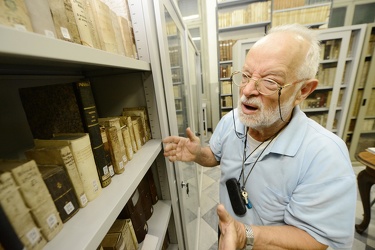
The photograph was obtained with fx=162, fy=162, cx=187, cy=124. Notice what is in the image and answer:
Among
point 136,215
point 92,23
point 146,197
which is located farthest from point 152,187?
point 92,23

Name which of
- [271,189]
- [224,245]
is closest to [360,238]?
[271,189]

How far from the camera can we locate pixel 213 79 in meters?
3.97

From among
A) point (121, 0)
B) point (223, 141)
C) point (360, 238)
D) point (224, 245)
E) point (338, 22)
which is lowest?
→ point (360, 238)

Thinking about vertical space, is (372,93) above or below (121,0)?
below

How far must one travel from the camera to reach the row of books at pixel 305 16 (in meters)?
2.51

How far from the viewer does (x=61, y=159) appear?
15.6 inches

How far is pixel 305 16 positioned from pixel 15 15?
354 cm

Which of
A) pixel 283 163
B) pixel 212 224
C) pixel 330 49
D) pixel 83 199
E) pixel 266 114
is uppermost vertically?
pixel 330 49

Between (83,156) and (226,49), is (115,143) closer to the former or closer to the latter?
(83,156)

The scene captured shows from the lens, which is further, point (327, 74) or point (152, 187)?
point (327, 74)

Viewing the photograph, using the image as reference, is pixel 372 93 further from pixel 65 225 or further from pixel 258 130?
pixel 65 225

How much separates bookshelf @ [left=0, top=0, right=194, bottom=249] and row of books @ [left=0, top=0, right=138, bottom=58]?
0.20 feet

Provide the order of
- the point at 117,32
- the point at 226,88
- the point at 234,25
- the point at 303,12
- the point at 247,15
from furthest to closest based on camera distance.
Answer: the point at 226,88 < the point at 234,25 < the point at 247,15 < the point at 303,12 < the point at 117,32

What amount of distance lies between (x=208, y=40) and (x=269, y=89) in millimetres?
3446
